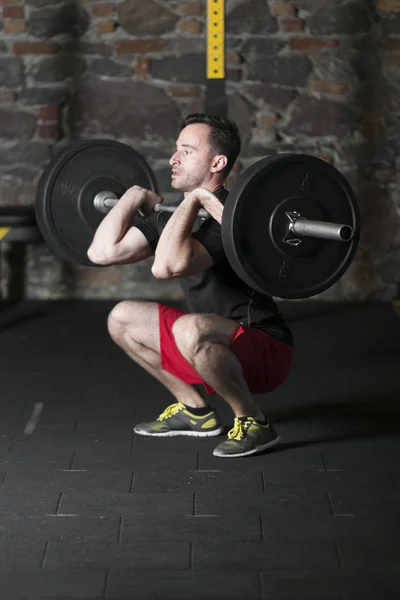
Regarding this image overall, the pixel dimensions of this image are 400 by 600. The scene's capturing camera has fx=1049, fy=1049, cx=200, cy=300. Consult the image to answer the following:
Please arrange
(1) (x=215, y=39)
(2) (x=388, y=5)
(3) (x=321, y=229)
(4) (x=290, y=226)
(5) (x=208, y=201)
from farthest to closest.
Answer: (2) (x=388, y=5) → (1) (x=215, y=39) → (5) (x=208, y=201) → (4) (x=290, y=226) → (3) (x=321, y=229)

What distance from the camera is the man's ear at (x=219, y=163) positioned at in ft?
9.37

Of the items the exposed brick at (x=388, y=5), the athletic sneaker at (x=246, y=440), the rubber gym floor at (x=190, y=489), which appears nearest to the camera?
the rubber gym floor at (x=190, y=489)

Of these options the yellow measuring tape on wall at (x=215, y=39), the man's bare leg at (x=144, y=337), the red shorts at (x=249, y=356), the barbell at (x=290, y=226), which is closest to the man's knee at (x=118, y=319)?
the man's bare leg at (x=144, y=337)

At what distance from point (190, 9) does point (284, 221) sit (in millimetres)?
2390

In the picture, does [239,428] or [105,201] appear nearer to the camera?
[239,428]

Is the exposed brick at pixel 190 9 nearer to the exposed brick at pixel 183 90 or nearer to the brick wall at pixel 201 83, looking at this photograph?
the brick wall at pixel 201 83

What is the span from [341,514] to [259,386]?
1.87 feet

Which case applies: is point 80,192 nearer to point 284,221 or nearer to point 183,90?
point 284,221

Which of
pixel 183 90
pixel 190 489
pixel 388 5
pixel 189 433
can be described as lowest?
pixel 189 433

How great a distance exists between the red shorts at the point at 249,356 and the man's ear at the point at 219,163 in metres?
0.41

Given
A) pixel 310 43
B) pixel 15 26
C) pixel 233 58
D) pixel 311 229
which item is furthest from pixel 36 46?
pixel 311 229

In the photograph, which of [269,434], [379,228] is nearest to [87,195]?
[269,434]

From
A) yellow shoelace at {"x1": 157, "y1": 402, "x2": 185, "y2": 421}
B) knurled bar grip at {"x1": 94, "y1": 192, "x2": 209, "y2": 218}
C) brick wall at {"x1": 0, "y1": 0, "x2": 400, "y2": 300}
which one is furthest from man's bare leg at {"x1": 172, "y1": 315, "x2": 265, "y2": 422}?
brick wall at {"x1": 0, "y1": 0, "x2": 400, "y2": 300}

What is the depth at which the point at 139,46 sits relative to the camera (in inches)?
184
